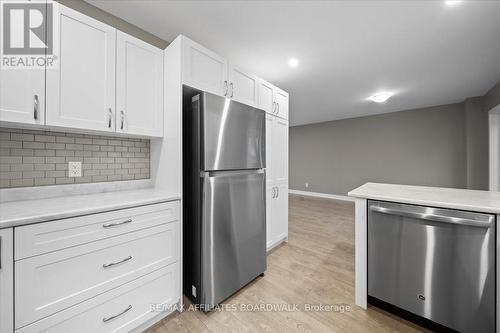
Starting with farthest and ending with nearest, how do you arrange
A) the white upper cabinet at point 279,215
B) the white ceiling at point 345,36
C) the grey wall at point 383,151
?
the grey wall at point 383,151 < the white upper cabinet at point 279,215 < the white ceiling at point 345,36

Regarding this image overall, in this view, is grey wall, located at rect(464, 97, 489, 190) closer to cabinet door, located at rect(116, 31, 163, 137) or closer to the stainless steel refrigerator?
the stainless steel refrigerator

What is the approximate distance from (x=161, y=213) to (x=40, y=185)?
87 centimetres

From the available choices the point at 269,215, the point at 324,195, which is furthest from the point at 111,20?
the point at 324,195

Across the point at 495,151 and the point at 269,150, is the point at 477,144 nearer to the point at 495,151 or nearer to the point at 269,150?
the point at 495,151

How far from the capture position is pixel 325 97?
13.5ft

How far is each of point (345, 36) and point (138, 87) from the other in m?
2.16

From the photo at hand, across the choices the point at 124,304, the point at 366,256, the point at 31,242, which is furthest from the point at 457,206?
the point at 31,242

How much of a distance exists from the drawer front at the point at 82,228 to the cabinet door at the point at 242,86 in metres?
1.33

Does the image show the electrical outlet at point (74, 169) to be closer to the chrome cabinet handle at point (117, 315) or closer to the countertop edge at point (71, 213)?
the countertop edge at point (71, 213)

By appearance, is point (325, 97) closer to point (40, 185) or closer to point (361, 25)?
point (361, 25)

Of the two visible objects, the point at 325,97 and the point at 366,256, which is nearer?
the point at 366,256

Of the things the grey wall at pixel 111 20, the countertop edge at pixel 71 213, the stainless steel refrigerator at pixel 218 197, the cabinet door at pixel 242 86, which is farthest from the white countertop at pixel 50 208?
the grey wall at pixel 111 20

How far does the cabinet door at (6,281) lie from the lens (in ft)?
2.90

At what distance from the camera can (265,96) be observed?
247 centimetres
